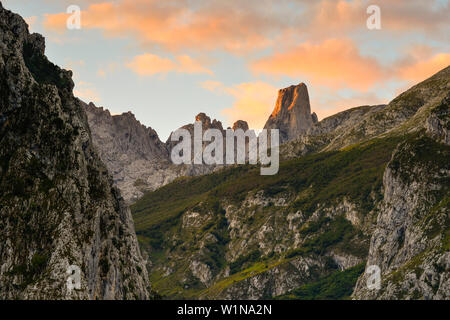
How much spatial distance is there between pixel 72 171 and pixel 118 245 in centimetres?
3367

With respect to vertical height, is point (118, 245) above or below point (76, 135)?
below

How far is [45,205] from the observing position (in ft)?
459

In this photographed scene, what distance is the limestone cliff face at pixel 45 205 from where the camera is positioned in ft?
428

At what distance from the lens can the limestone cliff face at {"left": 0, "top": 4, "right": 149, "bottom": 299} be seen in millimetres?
130375

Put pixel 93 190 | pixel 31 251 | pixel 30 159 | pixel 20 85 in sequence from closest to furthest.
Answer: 1. pixel 31 251
2. pixel 30 159
3. pixel 20 85
4. pixel 93 190
